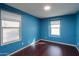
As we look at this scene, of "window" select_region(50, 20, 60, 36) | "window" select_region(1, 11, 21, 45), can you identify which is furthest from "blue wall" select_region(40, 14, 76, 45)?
"window" select_region(1, 11, 21, 45)

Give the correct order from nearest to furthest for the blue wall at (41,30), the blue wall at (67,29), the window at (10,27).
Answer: the window at (10,27) < the blue wall at (41,30) < the blue wall at (67,29)

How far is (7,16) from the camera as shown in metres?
3.32

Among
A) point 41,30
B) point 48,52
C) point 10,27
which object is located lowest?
point 48,52

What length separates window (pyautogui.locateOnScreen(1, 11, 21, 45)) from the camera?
10.3 ft

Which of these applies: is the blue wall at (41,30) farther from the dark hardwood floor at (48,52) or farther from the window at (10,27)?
the dark hardwood floor at (48,52)

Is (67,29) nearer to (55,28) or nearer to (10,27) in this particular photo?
(55,28)

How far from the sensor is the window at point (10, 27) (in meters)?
3.14

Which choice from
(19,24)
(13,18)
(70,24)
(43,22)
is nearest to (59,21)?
(70,24)

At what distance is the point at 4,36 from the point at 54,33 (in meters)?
4.16

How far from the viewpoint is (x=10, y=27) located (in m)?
3.59

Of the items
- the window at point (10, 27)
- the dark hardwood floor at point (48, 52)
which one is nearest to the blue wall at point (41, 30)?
the window at point (10, 27)

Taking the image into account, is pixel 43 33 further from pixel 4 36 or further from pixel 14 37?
pixel 4 36

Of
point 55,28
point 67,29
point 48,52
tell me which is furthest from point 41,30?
point 48,52

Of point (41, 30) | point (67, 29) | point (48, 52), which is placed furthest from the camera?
point (41, 30)
